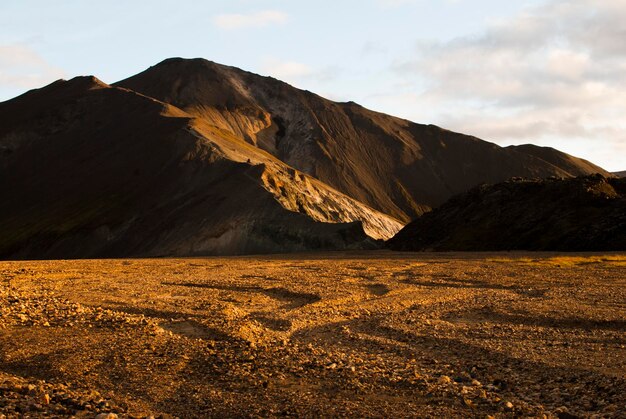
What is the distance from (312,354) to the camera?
15.1 metres

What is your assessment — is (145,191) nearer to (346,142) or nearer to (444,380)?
(346,142)

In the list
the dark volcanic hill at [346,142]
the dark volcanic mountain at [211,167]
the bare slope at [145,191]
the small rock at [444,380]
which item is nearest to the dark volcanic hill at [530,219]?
the dark volcanic mountain at [211,167]

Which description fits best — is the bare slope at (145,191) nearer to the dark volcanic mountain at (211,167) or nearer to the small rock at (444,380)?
the dark volcanic mountain at (211,167)

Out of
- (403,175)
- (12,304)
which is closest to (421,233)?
(12,304)

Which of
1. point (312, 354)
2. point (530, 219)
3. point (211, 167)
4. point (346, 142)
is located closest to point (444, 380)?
point (312, 354)

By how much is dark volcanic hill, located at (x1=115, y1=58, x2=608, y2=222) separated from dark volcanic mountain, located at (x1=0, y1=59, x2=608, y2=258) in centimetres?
49

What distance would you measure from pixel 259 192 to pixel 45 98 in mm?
88959

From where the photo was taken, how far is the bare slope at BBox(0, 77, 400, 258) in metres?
90.2

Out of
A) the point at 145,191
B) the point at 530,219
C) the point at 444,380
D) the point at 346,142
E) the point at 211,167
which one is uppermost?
the point at 346,142

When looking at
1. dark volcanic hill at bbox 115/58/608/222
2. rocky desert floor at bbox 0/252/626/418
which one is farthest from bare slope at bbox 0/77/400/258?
rocky desert floor at bbox 0/252/626/418

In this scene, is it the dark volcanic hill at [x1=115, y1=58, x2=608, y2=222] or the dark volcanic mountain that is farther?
the dark volcanic hill at [x1=115, y1=58, x2=608, y2=222]

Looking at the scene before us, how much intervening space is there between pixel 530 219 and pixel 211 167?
49.5m

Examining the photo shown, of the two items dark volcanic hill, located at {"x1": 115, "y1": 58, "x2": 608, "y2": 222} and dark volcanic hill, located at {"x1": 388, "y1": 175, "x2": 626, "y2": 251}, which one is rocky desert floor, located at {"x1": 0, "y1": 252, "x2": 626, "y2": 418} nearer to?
dark volcanic hill, located at {"x1": 388, "y1": 175, "x2": 626, "y2": 251}

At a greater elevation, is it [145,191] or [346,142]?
[346,142]
